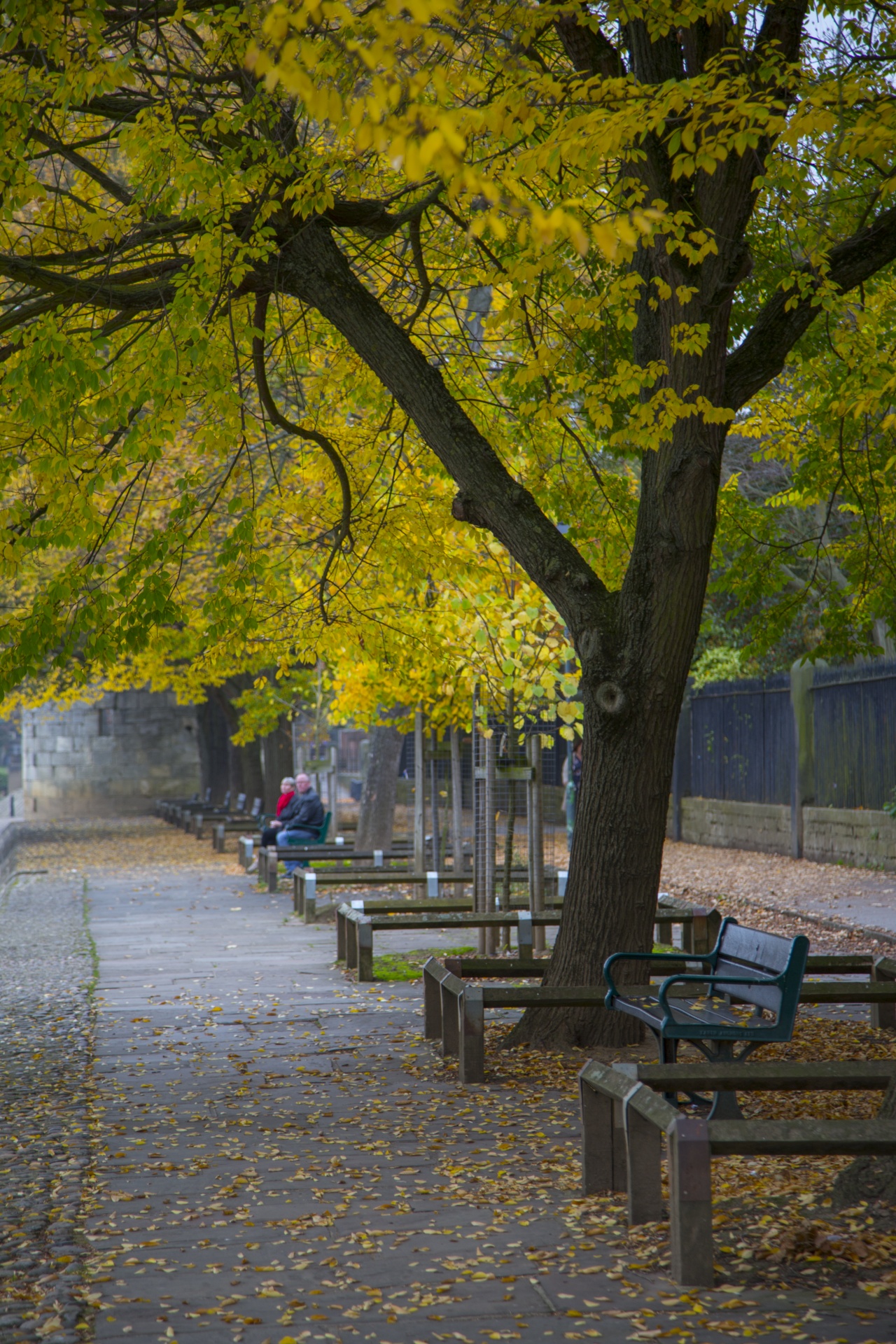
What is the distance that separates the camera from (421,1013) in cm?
834

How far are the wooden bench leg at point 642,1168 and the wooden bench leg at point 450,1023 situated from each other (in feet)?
8.61

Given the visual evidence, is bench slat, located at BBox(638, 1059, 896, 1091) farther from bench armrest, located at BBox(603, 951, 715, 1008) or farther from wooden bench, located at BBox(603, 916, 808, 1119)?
bench armrest, located at BBox(603, 951, 715, 1008)

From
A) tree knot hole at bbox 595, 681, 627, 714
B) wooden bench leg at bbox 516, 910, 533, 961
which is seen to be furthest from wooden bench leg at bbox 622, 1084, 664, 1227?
wooden bench leg at bbox 516, 910, 533, 961

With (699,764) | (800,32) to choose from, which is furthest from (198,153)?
(699,764)

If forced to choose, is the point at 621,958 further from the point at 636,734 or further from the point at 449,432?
the point at 449,432

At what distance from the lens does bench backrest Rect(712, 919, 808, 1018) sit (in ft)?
16.6

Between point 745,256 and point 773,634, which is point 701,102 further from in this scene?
point 773,634

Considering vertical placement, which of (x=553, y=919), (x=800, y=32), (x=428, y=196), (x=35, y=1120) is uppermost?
(x=800, y=32)

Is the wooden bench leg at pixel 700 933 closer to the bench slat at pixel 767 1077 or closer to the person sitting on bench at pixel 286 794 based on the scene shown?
the bench slat at pixel 767 1077

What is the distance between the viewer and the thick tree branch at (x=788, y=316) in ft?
22.2

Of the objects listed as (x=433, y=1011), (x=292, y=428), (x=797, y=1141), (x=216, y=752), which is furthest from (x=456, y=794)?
(x=216, y=752)

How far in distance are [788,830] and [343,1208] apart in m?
14.3

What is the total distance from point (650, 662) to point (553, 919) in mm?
2927

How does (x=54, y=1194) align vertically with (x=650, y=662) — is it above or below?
below
